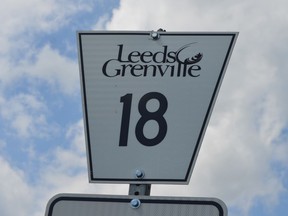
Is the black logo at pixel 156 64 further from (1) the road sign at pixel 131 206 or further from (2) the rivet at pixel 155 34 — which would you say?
→ (1) the road sign at pixel 131 206

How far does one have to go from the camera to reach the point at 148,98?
10.4ft

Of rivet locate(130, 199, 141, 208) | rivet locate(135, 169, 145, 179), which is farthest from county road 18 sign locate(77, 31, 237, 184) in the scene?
rivet locate(130, 199, 141, 208)

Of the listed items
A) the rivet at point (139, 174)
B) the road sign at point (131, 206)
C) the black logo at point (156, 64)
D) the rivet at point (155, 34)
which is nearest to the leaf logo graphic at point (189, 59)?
the black logo at point (156, 64)

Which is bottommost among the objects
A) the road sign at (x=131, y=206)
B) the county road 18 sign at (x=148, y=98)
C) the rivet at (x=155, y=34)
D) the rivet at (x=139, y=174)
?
the road sign at (x=131, y=206)

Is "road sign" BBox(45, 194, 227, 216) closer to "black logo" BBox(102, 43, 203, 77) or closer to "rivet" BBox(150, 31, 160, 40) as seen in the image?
"black logo" BBox(102, 43, 203, 77)

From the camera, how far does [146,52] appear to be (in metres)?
3.32

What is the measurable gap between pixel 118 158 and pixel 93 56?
69cm

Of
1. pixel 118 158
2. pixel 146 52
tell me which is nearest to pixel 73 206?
pixel 118 158

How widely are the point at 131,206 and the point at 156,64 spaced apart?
95 cm

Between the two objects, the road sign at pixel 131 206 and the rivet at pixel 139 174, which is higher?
the rivet at pixel 139 174

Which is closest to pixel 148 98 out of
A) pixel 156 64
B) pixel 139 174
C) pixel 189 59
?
pixel 156 64

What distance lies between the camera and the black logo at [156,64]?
323 cm

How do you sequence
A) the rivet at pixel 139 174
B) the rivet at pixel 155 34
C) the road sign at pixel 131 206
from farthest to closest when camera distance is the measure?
the rivet at pixel 155 34
the rivet at pixel 139 174
the road sign at pixel 131 206

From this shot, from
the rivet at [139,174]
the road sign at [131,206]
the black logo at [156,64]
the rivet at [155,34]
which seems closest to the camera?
the road sign at [131,206]
